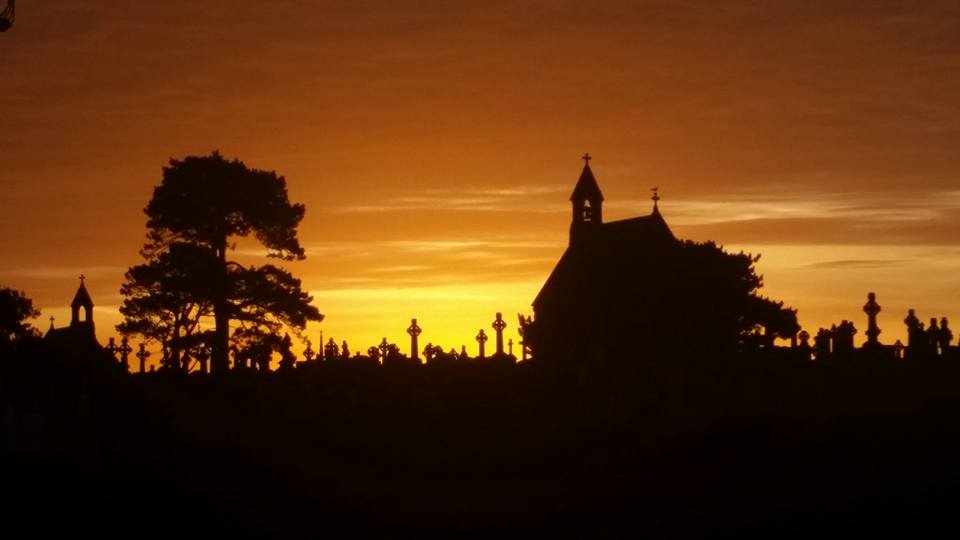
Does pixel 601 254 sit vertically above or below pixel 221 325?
above

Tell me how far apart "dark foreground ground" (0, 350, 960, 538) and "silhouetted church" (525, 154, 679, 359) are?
1530 cm

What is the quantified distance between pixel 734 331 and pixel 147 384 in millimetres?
24456

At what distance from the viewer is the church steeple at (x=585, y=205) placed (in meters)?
67.9

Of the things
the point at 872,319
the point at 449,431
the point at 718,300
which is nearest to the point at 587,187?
the point at 718,300

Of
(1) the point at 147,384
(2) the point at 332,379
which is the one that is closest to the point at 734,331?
(2) the point at 332,379

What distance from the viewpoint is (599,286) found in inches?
2422

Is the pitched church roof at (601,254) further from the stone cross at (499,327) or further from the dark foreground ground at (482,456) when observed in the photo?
the dark foreground ground at (482,456)

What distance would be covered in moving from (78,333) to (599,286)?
68.8ft

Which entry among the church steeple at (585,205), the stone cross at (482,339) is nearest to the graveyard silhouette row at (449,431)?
the stone cross at (482,339)

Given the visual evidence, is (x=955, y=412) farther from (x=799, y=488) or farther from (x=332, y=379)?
(x=332, y=379)

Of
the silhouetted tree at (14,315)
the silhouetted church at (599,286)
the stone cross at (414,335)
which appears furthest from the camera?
the silhouetted church at (599,286)

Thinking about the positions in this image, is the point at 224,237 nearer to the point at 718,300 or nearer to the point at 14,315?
the point at 14,315

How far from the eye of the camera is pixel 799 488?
92.4 feet

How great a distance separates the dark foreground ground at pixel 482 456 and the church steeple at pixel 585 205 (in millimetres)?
26345
